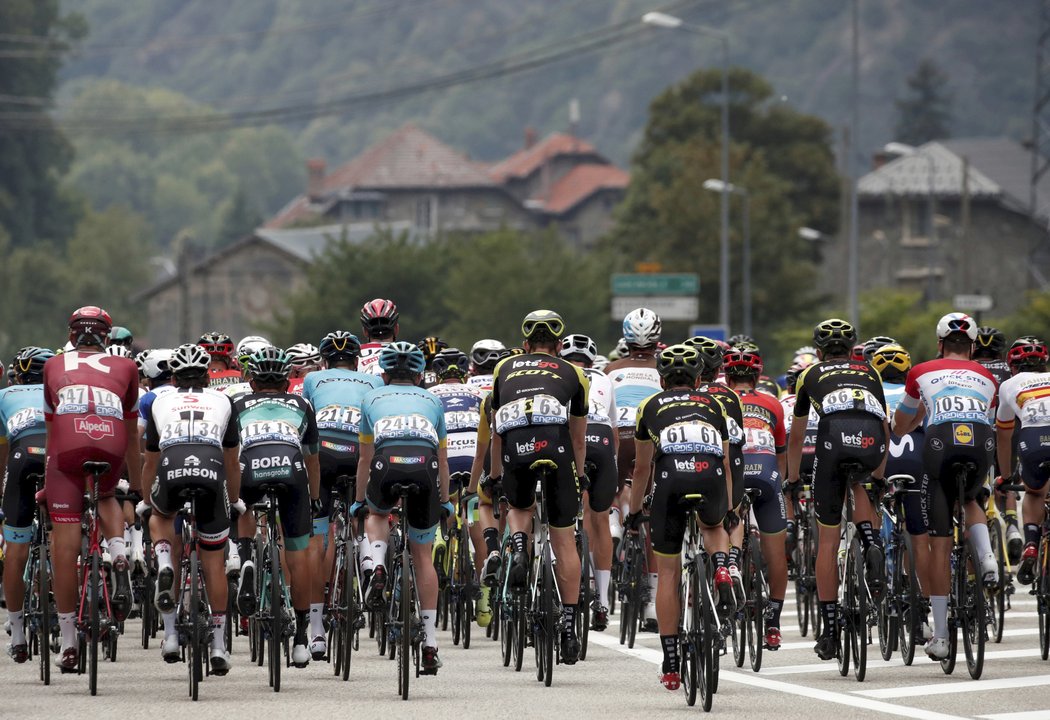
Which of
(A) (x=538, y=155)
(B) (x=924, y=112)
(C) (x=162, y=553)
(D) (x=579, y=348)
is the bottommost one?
(C) (x=162, y=553)

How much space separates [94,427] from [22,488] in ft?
3.46

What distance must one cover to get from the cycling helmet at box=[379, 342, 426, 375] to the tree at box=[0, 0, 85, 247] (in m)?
99.1

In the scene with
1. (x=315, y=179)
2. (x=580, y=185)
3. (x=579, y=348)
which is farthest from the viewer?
(x=315, y=179)

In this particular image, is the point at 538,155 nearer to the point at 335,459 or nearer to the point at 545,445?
the point at 335,459

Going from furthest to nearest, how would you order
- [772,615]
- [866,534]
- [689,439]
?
1. [772,615]
2. [866,534]
3. [689,439]

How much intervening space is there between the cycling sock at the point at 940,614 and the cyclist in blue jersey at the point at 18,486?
5.40m

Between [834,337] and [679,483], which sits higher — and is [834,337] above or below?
above

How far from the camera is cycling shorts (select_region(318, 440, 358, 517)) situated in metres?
14.2

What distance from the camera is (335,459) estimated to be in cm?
1421

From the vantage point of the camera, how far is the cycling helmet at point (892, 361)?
1536cm

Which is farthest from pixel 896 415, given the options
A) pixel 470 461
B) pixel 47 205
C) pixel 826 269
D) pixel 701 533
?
pixel 47 205

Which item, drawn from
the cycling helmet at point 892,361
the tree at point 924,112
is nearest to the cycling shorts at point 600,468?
the cycling helmet at point 892,361

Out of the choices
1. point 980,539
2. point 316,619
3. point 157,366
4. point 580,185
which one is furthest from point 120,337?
point 580,185

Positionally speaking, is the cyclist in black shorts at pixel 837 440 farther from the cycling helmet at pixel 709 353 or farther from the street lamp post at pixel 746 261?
the street lamp post at pixel 746 261
